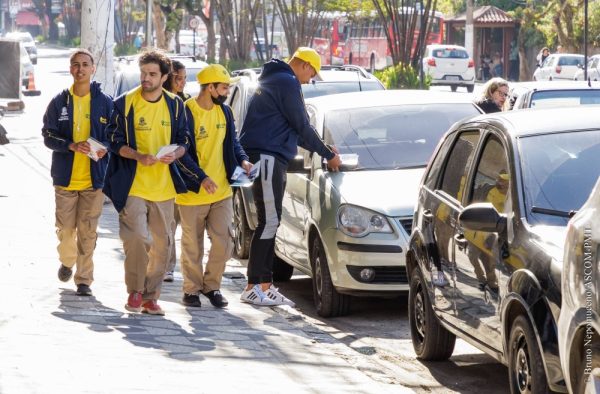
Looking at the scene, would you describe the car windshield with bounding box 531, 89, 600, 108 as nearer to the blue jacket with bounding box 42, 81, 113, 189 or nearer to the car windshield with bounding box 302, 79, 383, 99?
the car windshield with bounding box 302, 79, 383, 99

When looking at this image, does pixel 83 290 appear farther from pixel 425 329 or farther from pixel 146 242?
pixel 425 329

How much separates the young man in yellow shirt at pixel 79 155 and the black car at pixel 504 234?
2.67 m

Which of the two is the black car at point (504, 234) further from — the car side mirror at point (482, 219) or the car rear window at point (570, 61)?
the car rear window at point (570, 61)

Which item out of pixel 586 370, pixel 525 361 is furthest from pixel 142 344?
pixel 586 370

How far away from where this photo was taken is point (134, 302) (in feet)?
30.2

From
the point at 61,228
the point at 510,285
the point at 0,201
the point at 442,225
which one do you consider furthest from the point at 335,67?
the point at 510,285

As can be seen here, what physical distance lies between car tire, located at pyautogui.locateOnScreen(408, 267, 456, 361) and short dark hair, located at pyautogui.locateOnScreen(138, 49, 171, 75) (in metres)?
2.17

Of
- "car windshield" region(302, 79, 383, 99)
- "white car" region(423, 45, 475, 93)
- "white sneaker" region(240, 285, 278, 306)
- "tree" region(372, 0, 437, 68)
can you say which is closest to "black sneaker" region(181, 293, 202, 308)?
"white sneaker" region(240, 285, 278, 306)

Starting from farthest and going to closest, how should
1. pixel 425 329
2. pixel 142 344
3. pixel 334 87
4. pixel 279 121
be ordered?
1. pixel 334 87
2. pixel 279 121
3. pixel 425 329
4. pixel 142 344

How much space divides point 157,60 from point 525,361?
3.82 meters

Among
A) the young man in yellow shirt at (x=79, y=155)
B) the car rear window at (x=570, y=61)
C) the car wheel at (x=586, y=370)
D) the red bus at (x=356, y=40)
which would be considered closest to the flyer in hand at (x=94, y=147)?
the young man in yellow shirt at (x=79, y=155)

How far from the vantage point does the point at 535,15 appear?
6094 cm

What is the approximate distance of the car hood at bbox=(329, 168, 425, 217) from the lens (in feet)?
31.8

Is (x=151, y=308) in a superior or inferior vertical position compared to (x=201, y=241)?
inferior
